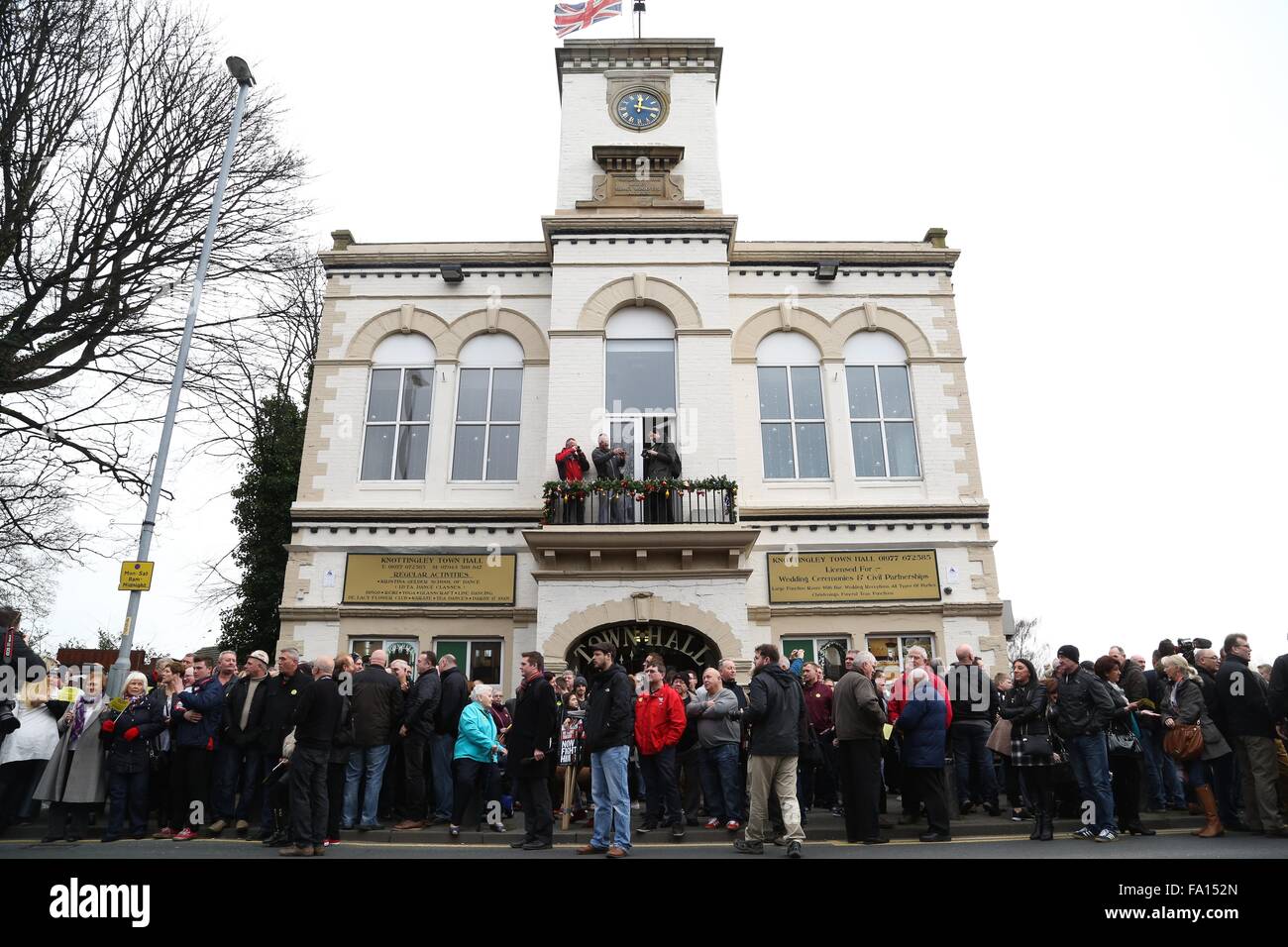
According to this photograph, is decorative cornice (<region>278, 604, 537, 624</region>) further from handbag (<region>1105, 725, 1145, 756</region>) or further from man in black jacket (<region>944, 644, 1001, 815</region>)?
handbag (<region>1105, 725, 1145, 756</region>)

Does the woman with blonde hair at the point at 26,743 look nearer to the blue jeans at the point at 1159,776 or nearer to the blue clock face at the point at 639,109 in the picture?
the blue jeans at the point at 1159,776

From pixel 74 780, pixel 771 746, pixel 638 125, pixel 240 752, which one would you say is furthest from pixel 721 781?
pixel 638 125

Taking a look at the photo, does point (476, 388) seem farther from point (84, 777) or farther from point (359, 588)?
point (84, 777)

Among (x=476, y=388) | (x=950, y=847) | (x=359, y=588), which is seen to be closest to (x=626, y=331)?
(x=476, y=388)

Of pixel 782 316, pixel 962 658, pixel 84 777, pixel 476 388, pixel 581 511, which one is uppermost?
pixel 782 316

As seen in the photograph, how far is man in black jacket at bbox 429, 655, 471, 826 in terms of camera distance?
34.6 ft

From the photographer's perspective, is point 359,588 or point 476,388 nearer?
point 359,588

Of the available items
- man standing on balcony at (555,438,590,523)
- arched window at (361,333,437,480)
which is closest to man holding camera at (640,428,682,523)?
man standing on balcony at (555,438,590,523)

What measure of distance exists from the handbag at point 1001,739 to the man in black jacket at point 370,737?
737cm

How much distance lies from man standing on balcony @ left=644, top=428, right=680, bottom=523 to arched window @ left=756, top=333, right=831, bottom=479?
2493 millimetres

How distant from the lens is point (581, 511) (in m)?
15.7

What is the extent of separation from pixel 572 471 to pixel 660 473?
1.69 meters

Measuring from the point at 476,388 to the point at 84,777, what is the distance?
34.0 feet

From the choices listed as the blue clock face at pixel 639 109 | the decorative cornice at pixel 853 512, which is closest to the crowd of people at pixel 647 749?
the decorative cornice at pixel 853 512
